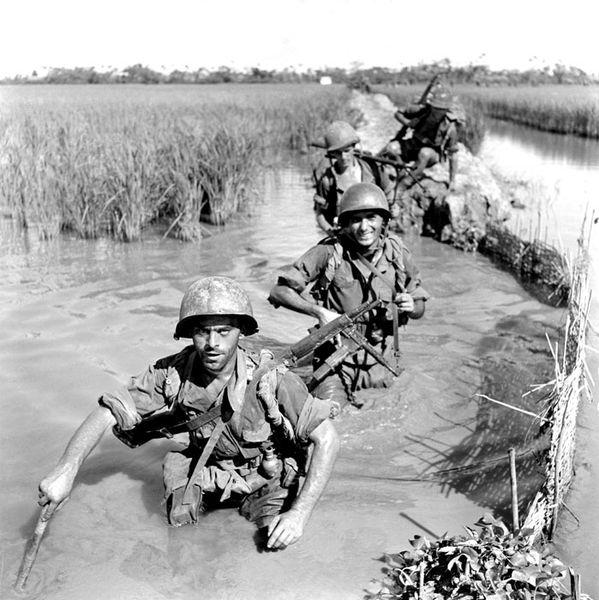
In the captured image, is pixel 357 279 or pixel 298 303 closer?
pixel 298 303

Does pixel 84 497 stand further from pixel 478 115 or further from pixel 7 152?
pixel 478 115

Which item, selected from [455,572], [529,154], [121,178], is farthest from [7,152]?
[529,154]

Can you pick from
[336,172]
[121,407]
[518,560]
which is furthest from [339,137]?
[518,560]

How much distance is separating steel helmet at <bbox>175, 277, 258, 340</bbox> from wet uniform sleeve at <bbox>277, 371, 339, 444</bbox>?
404 millimetres

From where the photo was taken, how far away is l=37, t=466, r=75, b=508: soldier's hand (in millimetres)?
3092

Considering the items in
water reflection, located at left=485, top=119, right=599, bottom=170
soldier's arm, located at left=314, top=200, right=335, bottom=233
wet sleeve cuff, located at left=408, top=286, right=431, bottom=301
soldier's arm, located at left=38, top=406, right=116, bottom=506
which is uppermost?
soldier's arm, located at left=314, top=200, right=335, bottom=233

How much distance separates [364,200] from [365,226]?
0.19m

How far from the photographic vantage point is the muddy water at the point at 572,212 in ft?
13.0

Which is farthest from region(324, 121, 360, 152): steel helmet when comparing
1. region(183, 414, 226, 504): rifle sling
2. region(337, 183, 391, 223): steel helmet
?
region(183, 414, 226, 504): rifle sling

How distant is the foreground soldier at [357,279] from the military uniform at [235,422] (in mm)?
1594

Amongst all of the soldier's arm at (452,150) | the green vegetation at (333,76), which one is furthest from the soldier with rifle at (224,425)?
the green vegetation at (333,76)

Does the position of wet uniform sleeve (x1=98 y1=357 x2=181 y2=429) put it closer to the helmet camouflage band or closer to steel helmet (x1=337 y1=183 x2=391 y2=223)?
steel helmet (x1=337 y1=183 x2=391 y2=223)

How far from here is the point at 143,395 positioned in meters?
3.58

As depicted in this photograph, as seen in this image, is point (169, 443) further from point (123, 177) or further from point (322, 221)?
point (123, 177)
